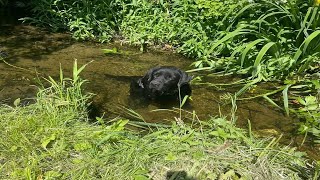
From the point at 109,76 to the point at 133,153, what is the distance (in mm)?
2370

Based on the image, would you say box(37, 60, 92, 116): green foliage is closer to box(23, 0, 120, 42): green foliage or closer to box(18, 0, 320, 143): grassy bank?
box(18, 0, 320, 143): grassy bank

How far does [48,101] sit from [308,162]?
2.09m

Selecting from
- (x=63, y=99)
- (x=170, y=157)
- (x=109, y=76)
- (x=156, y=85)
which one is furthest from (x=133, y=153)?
(x=109, y=76)

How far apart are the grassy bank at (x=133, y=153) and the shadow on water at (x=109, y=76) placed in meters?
0.72

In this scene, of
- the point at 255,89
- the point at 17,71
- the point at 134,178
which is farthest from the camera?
the point at 17,71

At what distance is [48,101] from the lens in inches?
137

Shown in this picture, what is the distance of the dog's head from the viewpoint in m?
4.59

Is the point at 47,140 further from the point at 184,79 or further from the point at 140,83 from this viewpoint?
the point at 184,79

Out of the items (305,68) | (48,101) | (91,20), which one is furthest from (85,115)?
(91,20)

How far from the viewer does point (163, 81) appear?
15.2 ft

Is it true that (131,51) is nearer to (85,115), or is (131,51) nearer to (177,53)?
(177,53)

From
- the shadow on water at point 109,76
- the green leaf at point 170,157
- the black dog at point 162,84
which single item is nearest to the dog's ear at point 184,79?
the black dog at point 162,84

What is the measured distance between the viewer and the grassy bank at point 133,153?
2.66 meters

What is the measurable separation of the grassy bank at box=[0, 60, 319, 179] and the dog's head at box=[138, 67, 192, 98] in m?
1.35
